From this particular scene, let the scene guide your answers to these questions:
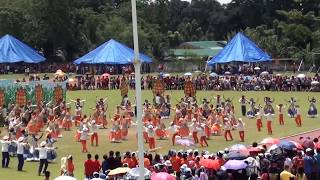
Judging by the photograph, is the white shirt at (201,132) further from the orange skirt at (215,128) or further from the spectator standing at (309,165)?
the spectator standing at (309,165)

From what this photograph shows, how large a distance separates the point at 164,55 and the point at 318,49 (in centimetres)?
2018

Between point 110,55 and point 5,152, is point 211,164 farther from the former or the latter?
point 110,55

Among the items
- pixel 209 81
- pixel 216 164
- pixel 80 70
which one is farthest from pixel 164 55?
pixel 216 164

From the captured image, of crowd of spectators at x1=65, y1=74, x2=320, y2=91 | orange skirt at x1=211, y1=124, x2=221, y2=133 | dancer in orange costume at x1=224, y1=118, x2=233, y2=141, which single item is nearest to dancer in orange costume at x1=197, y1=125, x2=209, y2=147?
dancer in orange costume at x1=224, y1=118, x2=233, y2=141

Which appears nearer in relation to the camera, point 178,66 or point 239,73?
point 239,73

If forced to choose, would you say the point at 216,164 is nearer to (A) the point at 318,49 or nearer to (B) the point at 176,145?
(B) the point at 176,145

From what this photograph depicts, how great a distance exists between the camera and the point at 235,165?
15.8m

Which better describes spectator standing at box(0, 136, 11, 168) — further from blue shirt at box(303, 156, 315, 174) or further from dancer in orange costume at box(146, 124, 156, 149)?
blue shirt at box(303, 156, 315, 174)

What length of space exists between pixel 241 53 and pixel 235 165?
31.7 metres

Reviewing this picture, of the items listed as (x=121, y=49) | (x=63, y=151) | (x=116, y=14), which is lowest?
(x=63, y=151)

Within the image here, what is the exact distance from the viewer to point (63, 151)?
25.2 meters

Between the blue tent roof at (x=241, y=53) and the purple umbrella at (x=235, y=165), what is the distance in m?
30.7

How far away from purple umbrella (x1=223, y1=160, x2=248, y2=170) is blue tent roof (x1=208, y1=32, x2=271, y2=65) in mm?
30658

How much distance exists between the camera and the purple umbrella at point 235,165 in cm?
1577
